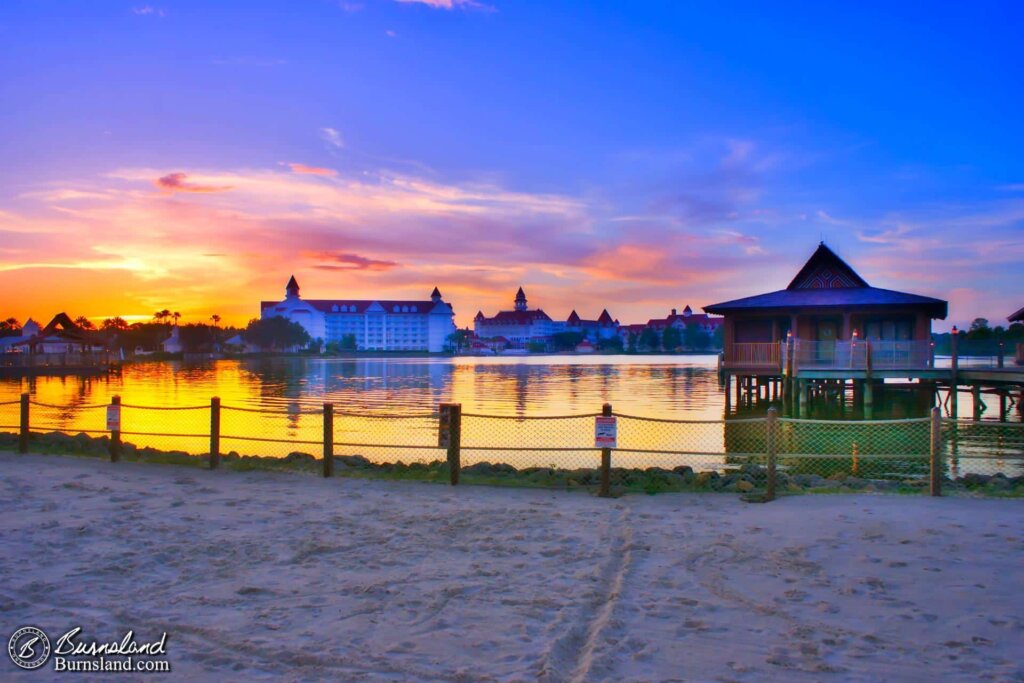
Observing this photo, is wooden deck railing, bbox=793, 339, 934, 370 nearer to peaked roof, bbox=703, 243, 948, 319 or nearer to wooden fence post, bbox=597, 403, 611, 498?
peaked roof, bbox=703, 243, 948, 319

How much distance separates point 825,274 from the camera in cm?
3919

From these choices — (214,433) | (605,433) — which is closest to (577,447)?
(605,433)

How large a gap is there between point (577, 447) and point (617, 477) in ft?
10.9

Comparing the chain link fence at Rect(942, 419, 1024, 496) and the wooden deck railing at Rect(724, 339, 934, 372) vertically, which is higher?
the wooden deck railing at Rect(724, 339, 934, 372)

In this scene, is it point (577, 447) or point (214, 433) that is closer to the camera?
point (214, 433)

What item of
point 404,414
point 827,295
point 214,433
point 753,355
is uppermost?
point 827,295

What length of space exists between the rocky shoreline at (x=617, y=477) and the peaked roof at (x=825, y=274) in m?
24.3

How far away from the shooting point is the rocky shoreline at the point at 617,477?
1267cm

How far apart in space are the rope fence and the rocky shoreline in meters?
0.04

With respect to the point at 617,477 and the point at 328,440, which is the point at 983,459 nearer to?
the point at 617,477

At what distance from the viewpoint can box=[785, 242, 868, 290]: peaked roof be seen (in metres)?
38.5

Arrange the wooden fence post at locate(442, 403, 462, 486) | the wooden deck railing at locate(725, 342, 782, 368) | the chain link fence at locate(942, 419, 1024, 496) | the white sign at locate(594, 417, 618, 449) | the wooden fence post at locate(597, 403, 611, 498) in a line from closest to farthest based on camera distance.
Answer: the white sign at locate(594, 417, 618, 449) < the wooden fence post at locate(597, 403, 611, 498) < the wooden fence post at locate(442, 403, 462, 486) < the chain link fence at locate(942, 419, 1024, 496) < the wooden deck railing at locate(725, 342, 782, 368)

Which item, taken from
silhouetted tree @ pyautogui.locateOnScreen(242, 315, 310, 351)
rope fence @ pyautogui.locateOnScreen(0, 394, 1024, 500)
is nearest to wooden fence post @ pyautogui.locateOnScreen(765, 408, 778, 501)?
rope fence @ pyautogui.locateOnScreen(0, 394, 1024, 500)

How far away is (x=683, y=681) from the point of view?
5141 millimetres
